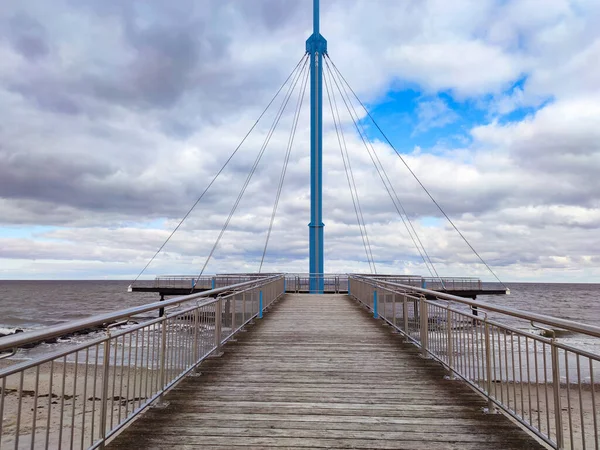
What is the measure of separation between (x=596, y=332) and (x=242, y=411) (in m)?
3.16

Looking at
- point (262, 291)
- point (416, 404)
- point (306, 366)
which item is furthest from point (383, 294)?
point (416, 404)

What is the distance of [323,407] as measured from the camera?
4531 mm

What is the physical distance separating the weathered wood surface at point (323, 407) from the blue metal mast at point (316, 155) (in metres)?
15.7

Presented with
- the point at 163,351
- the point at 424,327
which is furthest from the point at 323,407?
the point at 424,327

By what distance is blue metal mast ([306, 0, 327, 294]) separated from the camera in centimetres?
2339

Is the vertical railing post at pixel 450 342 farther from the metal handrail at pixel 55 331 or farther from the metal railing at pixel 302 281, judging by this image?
the metal railing at pixel 302 281

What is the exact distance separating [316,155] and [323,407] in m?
21.0

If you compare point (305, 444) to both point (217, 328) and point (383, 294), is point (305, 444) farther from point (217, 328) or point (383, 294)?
point (383, 294)

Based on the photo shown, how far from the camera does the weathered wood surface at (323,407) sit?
12.2ft

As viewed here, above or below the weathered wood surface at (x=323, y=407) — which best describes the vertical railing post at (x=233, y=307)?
above

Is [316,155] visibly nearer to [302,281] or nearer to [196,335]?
[302,281]

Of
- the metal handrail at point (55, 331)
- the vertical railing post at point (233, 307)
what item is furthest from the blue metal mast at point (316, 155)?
the metal handrail at point (55, 331)

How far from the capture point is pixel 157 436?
3797 millimetres

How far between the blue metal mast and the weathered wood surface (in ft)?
51.7
